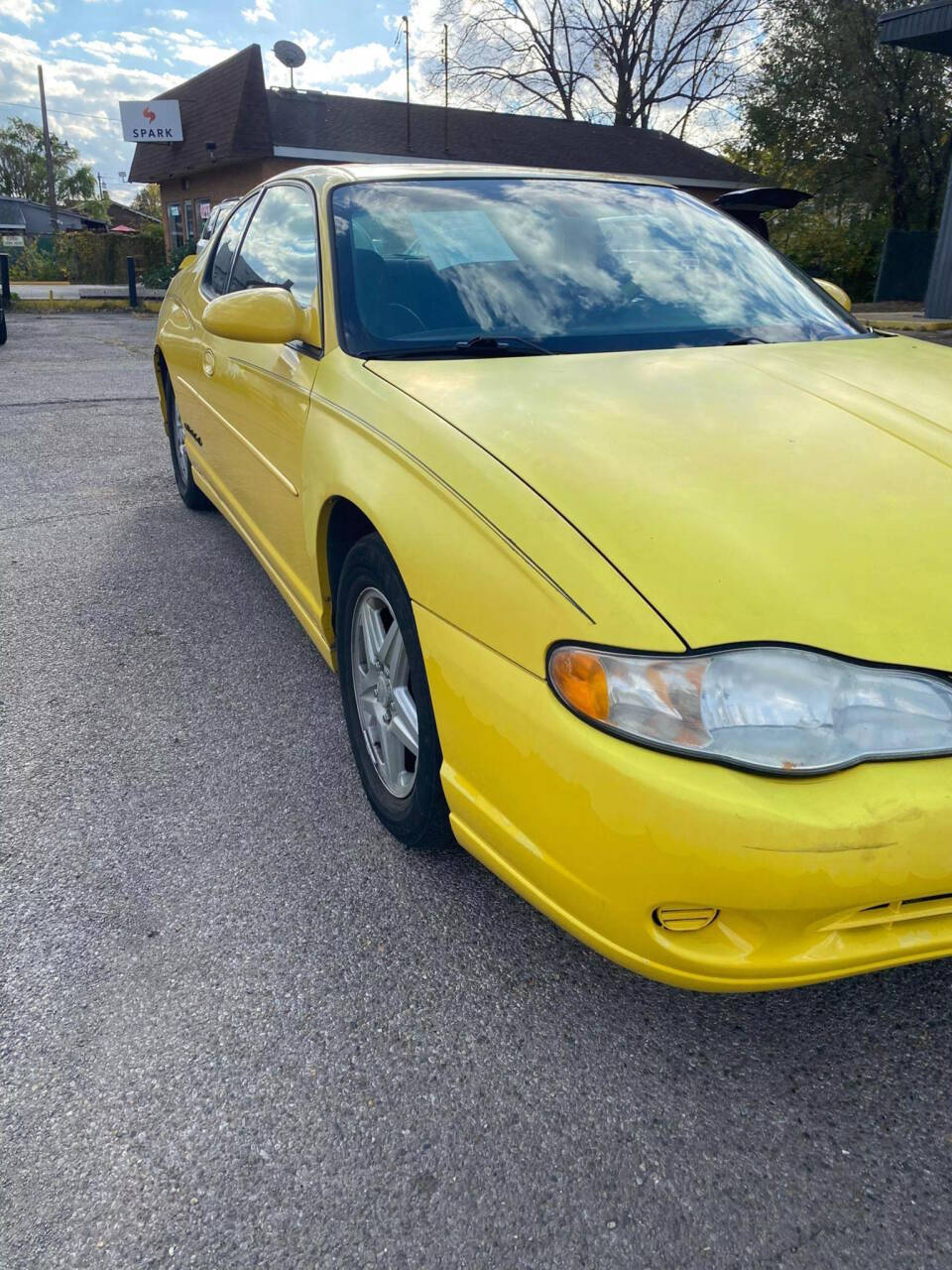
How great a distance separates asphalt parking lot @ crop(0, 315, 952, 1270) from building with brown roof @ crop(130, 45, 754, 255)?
901 inches

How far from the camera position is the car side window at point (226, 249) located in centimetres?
388

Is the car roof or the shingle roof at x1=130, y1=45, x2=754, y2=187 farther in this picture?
the shingle roof at x1=130, y1=45, x2=754, y2=187

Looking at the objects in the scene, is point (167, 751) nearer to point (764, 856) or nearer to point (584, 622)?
point (584, 622)

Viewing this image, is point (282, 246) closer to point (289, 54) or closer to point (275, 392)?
point (275, 392)

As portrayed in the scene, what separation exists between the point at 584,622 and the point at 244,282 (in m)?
2.67

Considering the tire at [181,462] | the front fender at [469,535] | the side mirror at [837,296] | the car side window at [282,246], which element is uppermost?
the car side window at [282,246]

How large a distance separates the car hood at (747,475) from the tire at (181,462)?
2.86 meters

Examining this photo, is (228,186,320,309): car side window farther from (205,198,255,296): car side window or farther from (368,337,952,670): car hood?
(368,337,952,670): car hood

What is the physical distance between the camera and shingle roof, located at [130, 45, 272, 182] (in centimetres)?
2394

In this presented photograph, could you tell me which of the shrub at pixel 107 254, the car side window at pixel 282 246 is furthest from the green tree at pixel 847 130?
the car side window at pixel 282 246

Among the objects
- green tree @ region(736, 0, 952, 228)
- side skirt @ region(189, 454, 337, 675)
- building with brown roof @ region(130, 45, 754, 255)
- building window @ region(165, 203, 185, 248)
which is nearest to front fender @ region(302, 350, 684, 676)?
side skirt @ region(189, 454, 337, 675)

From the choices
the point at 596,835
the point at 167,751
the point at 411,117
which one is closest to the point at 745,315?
the point at 596,835

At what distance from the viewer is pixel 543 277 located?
2.64 m

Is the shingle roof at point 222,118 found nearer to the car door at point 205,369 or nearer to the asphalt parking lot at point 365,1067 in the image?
the car door at point 205,369
